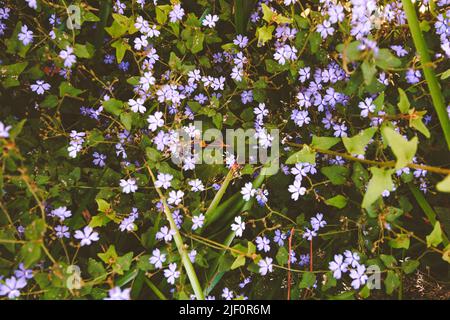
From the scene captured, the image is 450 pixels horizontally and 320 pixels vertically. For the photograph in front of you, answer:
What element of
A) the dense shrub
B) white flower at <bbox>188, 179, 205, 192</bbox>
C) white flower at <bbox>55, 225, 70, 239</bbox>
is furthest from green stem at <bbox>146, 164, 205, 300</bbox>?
white flower at <bbox>55, 225, 70, 239</bbox>

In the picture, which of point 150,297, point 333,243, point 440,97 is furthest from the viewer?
point 333,243

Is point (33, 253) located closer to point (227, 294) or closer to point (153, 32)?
point (227, 294)

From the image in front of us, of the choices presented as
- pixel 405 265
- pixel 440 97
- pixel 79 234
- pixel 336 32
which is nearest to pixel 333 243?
pixel 405 265

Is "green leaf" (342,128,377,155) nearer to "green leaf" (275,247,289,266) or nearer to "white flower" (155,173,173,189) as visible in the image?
"green leaf" (275,247,289,266)

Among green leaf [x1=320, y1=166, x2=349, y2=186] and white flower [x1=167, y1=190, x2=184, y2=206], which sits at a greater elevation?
green leaf [x1=320, y1=166, x2=349, y2=186]

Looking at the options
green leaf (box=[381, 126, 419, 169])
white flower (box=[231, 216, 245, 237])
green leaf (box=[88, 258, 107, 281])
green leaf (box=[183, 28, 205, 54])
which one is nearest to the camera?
green leaf (box=[381, 126, 419, 169])
